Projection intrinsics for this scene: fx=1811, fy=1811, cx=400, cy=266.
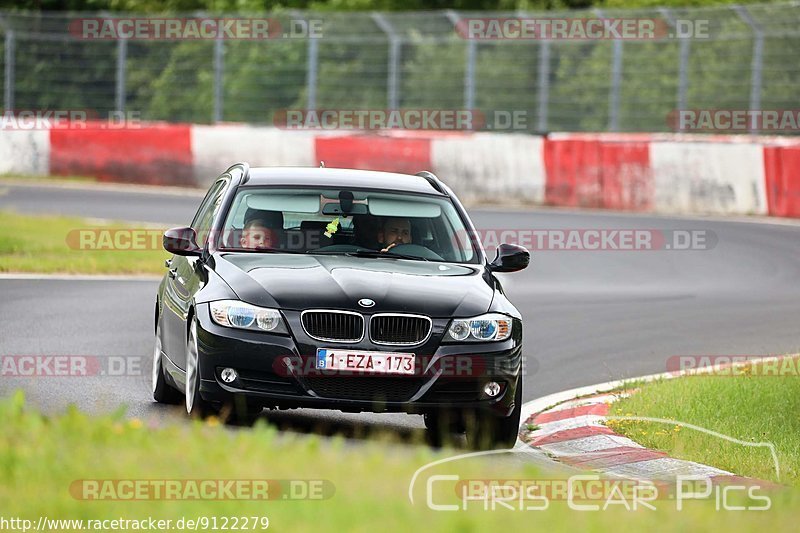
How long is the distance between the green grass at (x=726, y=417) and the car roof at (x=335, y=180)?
1.92 m

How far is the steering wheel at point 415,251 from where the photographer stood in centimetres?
1084

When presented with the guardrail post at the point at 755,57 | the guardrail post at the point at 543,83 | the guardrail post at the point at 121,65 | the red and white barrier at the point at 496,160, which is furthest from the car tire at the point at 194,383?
the guardrail post at the point at 121,65

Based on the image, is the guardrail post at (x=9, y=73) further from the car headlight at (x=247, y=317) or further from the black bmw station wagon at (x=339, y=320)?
the car headlight at (x=247, y=317)

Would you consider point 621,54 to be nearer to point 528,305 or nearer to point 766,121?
point 766,121

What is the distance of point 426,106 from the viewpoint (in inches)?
1259

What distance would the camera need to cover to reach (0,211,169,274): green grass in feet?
64.0

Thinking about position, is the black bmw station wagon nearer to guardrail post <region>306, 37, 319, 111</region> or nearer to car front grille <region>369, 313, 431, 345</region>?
car front grille <region>369, 313, 431, 345</region>

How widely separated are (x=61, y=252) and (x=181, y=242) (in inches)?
415

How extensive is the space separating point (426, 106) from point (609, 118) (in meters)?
4.10

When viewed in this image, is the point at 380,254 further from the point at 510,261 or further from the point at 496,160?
the point at 496,160

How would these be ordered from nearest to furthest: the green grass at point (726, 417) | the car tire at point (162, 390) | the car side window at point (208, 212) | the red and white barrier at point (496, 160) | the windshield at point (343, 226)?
the green grass at point (726, 417), the windshield at point (343, 226), the car tire at point (162, 390), the car side window at point (208, 212), the red and white barrier at point (496, 160)

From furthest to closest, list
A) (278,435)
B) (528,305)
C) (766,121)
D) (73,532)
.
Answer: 1. (766,121)
2. (528,305)
3. (278,435)
4. (73,532)

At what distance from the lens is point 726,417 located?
441 inches

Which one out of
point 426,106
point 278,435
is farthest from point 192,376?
point 426,106
